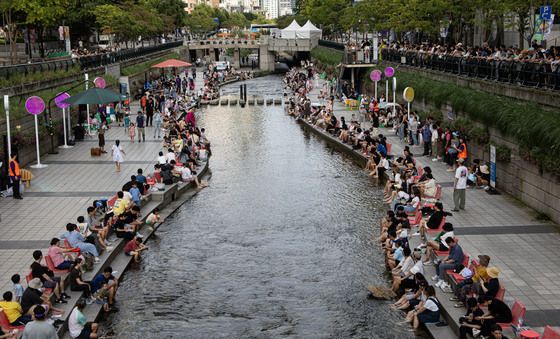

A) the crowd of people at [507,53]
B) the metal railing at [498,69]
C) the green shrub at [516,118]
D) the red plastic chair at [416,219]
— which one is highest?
the crowd of people at [507,53]

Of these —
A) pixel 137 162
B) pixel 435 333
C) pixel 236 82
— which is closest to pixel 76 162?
pixel 137 162

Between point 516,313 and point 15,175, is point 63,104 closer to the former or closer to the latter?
point 15,175

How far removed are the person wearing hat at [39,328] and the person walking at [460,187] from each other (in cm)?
1347

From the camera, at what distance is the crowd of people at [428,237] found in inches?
552

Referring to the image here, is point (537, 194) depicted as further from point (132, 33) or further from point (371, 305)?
point (132, 33)

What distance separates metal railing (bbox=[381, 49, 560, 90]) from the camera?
77.5 feet

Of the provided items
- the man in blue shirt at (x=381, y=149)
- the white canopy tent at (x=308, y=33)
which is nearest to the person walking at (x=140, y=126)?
the man in blue shirt at (x=381, y=149)

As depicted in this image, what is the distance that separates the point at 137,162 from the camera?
31.2m

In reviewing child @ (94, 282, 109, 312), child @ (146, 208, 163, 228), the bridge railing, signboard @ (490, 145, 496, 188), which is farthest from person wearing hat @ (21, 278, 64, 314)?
the bridge railing

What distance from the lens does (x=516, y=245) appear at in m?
18.9

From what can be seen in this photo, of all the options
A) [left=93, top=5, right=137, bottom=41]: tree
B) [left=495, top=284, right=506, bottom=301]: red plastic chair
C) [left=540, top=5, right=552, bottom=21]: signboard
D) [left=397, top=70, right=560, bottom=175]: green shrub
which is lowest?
[left=495, top=284, right=506, bottom=301]: red plastic chair

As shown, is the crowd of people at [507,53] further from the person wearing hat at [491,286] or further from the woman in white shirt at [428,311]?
the woman in white shirt at [428,311]

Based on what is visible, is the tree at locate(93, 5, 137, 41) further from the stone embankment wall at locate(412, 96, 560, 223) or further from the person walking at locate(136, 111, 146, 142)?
the stone embankment wall at locate(412, 96, 560, 223)

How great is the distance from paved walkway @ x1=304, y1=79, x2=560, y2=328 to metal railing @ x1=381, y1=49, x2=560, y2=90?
417 centimetres
